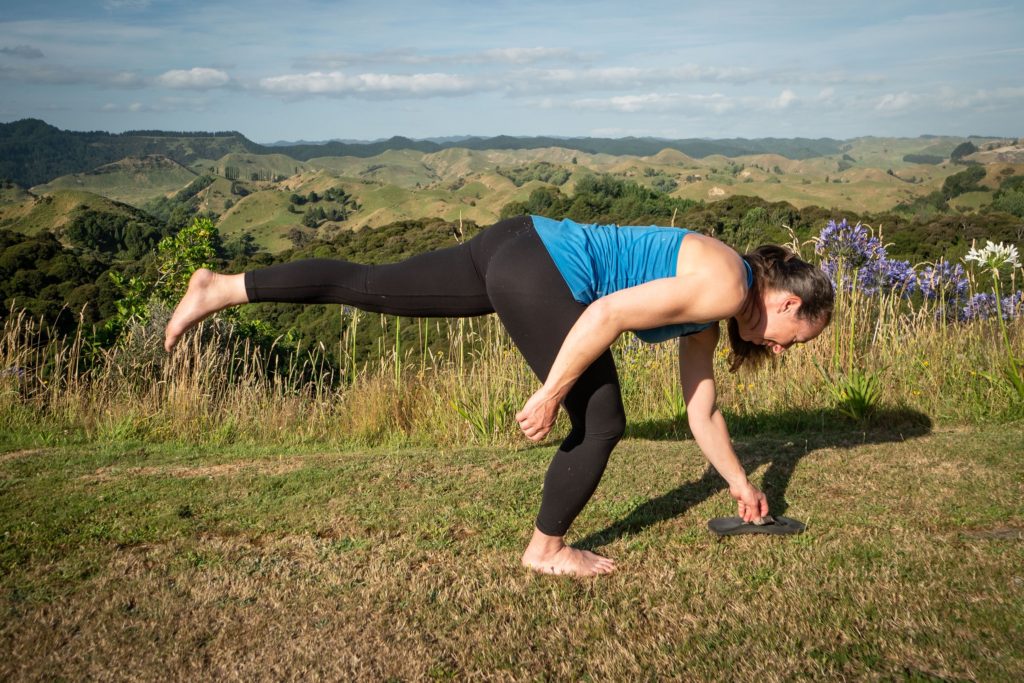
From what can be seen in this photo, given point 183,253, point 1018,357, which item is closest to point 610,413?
point 1018,357

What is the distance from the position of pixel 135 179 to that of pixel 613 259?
75324mm

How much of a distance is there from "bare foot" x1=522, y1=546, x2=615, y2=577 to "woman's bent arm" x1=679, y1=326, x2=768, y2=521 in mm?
636

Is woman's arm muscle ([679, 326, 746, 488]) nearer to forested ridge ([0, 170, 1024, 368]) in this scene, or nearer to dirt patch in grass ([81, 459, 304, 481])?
dirt patch in grass ([81, 459, 304, 481])

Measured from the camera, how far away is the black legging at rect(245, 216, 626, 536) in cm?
288

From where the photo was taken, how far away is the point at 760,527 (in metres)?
3.55

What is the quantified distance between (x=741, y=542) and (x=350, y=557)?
1.64 meters

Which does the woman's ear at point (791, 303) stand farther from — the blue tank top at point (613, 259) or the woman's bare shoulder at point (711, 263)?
the woman's bare shoulder at point (711, 263)

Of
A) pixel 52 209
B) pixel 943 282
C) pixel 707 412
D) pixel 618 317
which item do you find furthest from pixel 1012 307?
pixel 52 209

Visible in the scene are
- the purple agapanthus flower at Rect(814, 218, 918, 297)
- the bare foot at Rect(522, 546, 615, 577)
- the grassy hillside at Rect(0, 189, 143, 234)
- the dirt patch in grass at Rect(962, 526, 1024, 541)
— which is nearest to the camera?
the bare foot at Rect(522, 546, 615, 577)

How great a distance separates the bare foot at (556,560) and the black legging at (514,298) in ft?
0.22

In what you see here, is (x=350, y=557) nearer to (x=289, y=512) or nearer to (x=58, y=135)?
(x=289, y=512)

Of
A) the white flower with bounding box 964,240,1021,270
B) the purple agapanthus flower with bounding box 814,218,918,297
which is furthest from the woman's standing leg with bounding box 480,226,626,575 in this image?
the purple agapanthus flower with bounding box 814,218,918,297

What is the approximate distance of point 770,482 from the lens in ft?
14.3

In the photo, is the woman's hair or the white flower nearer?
the woman's hair
